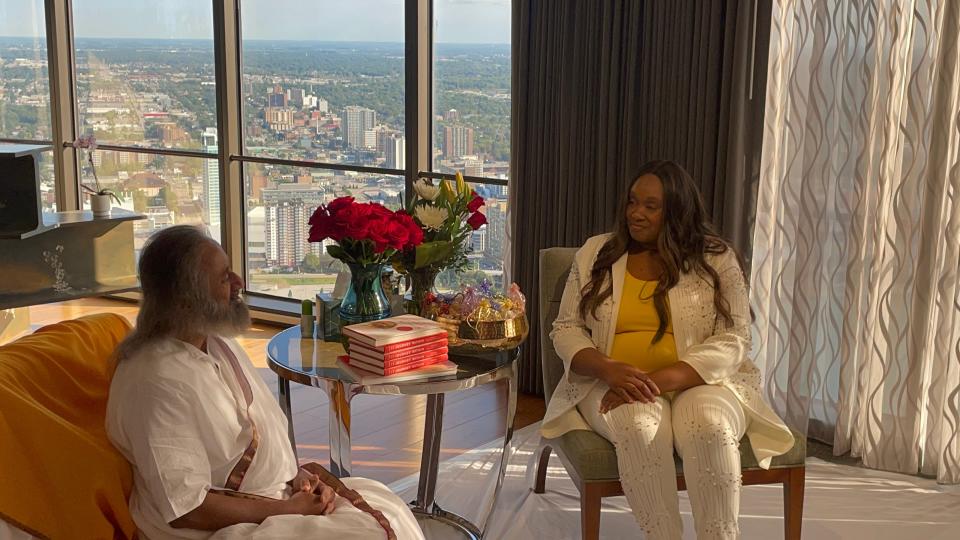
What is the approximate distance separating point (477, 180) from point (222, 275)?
298 centimetres

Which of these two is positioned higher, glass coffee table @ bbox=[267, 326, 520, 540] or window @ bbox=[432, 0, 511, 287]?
window @ bbox=[432, 0, 511, 287]

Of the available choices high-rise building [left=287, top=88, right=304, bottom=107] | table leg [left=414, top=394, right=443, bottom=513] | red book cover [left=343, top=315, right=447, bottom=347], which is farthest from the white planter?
red book cover [left=343, top=315, right=447, bottom=347]

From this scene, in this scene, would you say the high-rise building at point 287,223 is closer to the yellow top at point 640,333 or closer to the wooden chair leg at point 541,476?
the wooden chair leg at point 541,476

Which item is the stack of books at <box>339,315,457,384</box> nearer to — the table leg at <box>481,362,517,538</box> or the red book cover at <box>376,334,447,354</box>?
the red book cover at <box>376,334,447,354</box>

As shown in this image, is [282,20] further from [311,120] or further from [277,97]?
[311,120]

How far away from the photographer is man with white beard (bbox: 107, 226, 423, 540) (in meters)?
2.01

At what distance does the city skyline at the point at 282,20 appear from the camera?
16.5ft

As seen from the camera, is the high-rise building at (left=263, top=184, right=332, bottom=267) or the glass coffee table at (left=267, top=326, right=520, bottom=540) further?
the high-rise building at (left=263, top=184, right=332, bottom=267)

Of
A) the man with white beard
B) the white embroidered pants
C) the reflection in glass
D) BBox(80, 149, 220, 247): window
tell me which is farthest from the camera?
BBox(80, 149, 220, 247): window

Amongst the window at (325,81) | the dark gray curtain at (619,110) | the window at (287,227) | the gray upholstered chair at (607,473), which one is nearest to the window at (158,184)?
the window at (287,227)

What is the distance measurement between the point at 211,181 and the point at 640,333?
3760 millimetres

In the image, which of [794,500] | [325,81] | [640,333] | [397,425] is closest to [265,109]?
[325,81]

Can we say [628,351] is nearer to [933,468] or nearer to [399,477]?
[399,477]

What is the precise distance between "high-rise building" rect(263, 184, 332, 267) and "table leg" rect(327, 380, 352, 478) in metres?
3.20
